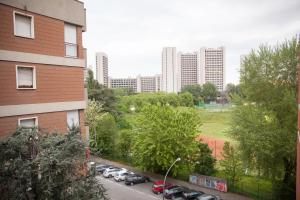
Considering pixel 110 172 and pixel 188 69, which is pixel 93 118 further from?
pixel 188 69

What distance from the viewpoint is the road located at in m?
25.6

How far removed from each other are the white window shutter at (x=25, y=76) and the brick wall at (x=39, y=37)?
2.06ft

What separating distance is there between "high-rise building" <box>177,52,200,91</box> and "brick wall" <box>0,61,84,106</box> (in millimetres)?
178664

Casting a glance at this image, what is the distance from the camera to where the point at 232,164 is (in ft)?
88.2

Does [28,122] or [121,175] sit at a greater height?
[28,122]

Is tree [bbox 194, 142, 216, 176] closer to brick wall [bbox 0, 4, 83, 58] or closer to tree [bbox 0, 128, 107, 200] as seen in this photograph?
brick wall [bbox 0, 4, 83, 58]

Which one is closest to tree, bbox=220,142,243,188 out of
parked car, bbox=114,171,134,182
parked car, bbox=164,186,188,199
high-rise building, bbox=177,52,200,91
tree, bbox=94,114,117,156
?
parked car, bbox=164,186,188,199

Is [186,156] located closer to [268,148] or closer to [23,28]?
[268,148]

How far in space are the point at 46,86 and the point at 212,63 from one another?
183358mm

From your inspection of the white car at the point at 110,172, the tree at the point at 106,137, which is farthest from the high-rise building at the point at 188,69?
the white car at the point at 110,172

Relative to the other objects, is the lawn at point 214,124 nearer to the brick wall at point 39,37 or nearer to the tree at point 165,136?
→ the tree at point 165,136

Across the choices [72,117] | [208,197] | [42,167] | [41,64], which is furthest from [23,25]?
[208,197]

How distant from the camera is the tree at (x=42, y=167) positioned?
7672 mm

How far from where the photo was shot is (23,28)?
956 centimetres
